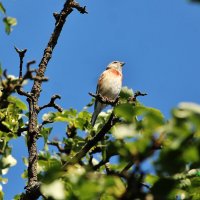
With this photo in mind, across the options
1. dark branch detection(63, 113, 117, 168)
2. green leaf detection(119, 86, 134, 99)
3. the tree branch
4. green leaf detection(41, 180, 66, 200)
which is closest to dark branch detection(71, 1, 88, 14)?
the tree branch

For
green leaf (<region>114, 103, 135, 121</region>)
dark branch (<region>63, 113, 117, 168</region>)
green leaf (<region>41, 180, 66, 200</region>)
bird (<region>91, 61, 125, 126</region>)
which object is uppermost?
bird (<region>91, 61, 125, 126</region>)

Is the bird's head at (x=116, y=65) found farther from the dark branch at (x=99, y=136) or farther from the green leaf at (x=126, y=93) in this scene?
the dark branch at (x=99, y=136)

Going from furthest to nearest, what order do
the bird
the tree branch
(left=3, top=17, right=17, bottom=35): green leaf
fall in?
1. the bird
2. the tree branch
3. (left=3, top=17, right=17, bottom=35): green leaf

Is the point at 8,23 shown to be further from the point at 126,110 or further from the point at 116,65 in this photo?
the point at 116,65

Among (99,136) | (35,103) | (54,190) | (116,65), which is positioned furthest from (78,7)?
(116,65)

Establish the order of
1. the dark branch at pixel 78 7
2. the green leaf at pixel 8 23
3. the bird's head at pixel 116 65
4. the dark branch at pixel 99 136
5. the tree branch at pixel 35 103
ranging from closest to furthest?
the green leaf at pixel 8 23 < the dark branch at pixel 99 136 < the tree branch at pixel 35 103 < the dark branch at pixel 78 7 < the bird's head at pixel 116 65

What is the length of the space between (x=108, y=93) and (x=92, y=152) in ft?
25.6

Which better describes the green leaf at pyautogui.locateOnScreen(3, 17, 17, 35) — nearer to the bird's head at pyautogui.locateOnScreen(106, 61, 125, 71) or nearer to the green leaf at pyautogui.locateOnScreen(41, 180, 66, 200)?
the green leaf at pyautogui.locateOnScreen(41, 180, 66, 200)

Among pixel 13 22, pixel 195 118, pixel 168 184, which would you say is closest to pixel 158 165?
pixel 168 184

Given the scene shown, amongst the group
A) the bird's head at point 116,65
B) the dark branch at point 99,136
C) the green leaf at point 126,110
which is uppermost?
the bird's head at point 116,65

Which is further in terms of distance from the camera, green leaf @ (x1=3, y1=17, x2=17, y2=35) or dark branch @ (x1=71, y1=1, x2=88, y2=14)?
dark branch @ (x1=71, y1=1, x2=88, y2=14)

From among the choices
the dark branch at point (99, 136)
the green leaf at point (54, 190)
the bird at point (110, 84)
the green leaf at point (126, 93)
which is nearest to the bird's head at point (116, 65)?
the bird at point (110, 84)

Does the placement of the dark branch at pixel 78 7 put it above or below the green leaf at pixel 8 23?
above

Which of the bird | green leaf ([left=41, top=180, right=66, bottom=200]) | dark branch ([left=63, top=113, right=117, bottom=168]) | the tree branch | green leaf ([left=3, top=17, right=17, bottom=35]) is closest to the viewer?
green leaf ([left=41, top=180, right=66, bottom=200])
